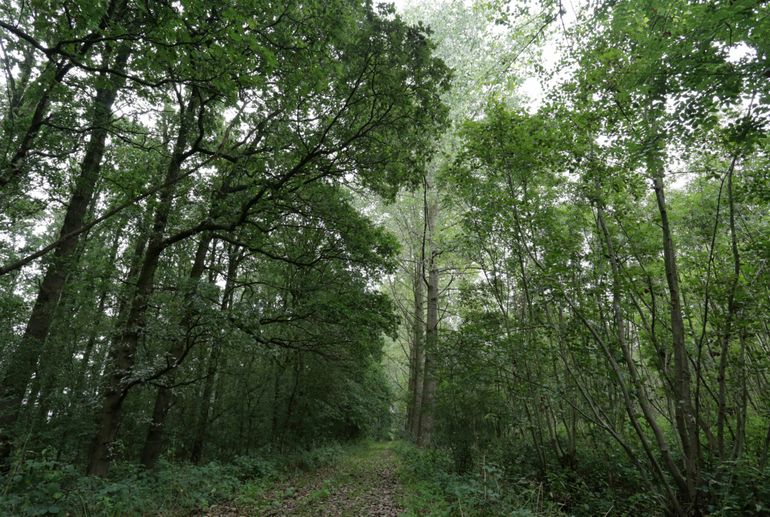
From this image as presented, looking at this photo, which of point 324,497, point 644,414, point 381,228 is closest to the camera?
point 644,414

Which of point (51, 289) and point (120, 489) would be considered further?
point (51, 289)

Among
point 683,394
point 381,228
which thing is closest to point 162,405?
point 381,228

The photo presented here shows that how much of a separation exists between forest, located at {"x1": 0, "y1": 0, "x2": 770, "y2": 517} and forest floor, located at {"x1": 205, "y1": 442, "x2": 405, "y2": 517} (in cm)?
10

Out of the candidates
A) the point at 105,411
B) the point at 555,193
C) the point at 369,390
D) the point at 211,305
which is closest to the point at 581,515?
the point at 555,193

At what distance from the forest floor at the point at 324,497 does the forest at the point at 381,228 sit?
10cm

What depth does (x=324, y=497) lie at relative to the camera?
7172mm

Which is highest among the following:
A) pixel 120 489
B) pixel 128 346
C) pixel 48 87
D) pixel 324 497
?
pixel 48 87

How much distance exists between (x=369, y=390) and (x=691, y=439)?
1489cm

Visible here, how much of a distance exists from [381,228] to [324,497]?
5502 millimetres

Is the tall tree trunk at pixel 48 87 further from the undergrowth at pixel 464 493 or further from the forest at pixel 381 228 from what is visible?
the undergrowth at pixel 464 493

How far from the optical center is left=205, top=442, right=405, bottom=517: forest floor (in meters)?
6.01

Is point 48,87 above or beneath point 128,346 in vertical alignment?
above

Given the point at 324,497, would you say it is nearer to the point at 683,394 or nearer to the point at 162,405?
the point at 162,405

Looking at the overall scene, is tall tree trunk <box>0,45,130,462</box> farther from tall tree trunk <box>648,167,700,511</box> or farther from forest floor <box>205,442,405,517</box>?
tall tree trunk <box>648,167,700,511</box>
